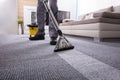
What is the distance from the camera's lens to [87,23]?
2391 millimetres

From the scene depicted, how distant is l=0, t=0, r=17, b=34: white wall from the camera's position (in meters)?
4.82

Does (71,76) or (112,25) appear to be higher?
(112,25)

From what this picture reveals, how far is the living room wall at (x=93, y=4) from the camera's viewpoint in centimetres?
359

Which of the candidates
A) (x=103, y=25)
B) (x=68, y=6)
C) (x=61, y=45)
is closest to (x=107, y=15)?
(x=103, y=25)

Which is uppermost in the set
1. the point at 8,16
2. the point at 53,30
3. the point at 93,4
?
the point at 93,4

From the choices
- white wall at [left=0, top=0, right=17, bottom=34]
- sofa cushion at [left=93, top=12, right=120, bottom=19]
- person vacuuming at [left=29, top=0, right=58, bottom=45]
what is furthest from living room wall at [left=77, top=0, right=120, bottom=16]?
white wall at [left=0, top=0, right=17, bottom=34]

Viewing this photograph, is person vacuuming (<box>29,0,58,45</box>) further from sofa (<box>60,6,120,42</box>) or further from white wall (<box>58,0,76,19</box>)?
white wall (<box>58,0,76,19</box>)

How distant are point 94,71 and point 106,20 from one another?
162 cm

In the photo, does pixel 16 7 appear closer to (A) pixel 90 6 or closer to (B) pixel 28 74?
(A) pixel 90 6

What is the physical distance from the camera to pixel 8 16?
16.0 ft

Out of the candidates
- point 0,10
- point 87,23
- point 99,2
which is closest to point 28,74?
point 87,23

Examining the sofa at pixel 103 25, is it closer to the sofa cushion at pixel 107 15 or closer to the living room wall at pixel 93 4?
the sofa cushion at pixel 107 15

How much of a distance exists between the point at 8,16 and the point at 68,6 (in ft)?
7.74

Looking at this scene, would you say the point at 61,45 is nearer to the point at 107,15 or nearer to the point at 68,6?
the point at 107,15
